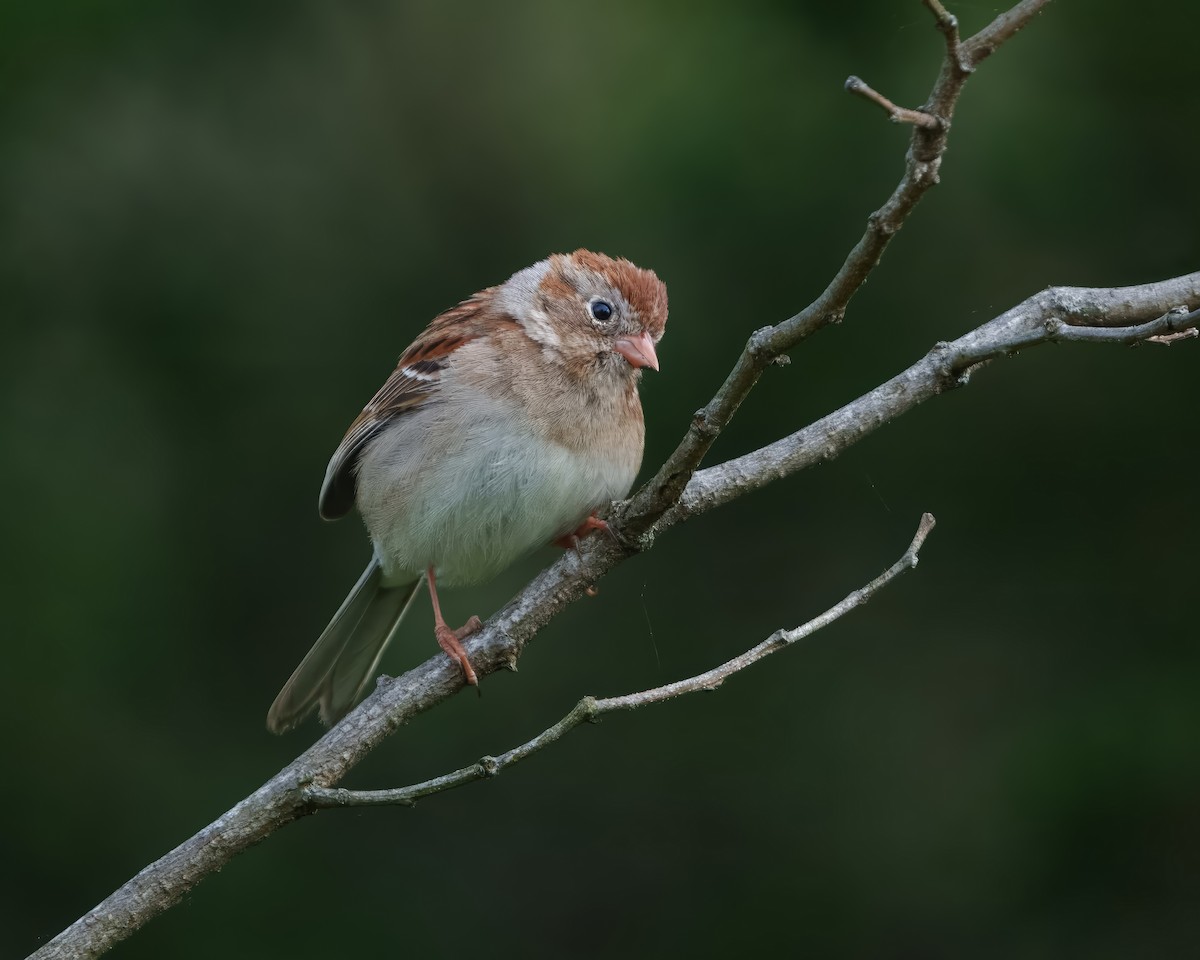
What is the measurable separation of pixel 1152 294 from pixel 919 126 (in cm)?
122

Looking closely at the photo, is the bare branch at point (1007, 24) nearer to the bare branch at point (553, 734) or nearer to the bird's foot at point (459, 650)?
the bare branch at point (553, 734)

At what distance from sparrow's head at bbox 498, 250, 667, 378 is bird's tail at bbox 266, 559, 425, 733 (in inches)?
35.6

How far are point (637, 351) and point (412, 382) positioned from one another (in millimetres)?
738

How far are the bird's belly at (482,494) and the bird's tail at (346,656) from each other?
Answer: 267mm

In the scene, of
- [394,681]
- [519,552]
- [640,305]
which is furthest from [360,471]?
[394,681]

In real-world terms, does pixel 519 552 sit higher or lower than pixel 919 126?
lower

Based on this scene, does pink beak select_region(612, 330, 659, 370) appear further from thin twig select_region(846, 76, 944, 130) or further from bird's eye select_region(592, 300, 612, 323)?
thin twig select_region(846, 76, 944, 130)

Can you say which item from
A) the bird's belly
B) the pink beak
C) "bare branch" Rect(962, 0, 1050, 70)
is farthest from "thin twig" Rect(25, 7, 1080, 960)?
the pink beak

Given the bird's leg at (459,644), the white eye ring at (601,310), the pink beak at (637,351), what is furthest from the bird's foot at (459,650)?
the white eye ring at (601,310)

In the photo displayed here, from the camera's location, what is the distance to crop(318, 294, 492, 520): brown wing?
4.07 metres

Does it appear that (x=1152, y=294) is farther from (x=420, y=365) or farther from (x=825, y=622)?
(x=420, y=365)

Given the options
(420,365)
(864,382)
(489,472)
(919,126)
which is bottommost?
(864,382)

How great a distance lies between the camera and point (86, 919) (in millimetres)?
2582

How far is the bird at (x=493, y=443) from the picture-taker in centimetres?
370
